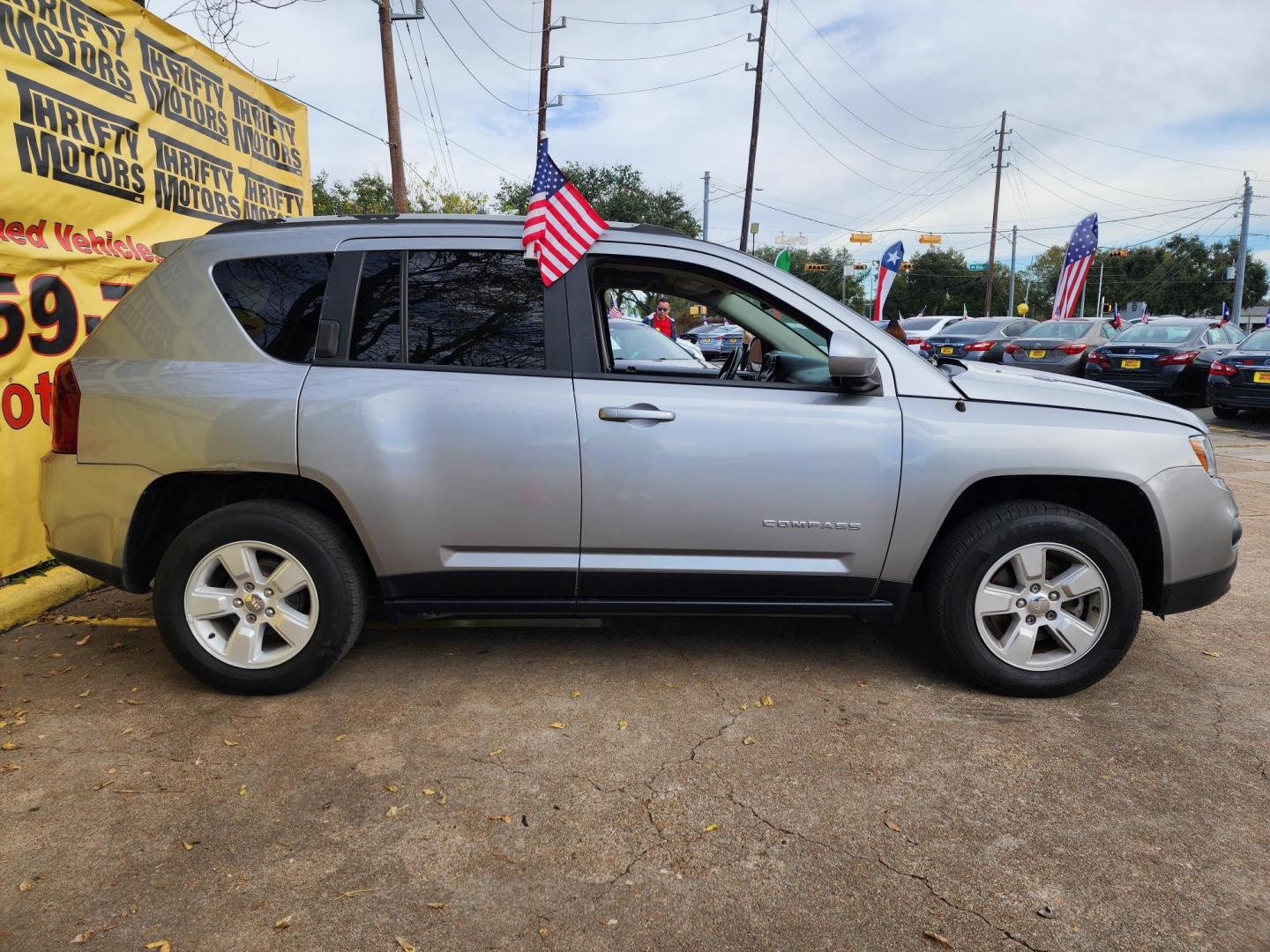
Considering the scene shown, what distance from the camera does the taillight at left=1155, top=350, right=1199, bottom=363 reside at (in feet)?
44.5

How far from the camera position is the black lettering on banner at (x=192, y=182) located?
5.82 m

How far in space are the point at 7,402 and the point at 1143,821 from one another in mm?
5430

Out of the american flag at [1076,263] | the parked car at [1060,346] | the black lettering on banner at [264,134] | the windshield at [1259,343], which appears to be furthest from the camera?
the american flag at [1076,263]

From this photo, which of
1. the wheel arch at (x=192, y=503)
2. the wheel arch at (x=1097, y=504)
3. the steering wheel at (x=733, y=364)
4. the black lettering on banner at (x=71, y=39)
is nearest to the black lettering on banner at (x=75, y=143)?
the black lettering on banner at (x=71, y=39)

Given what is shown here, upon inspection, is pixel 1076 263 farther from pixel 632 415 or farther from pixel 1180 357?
pixel 632 415

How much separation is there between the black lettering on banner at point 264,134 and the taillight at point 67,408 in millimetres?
4208

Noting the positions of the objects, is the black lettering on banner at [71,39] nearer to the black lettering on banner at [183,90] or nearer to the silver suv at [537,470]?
the black lettering on banner at [183,90]

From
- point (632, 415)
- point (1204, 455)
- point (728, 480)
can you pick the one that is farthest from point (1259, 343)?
point (632, 415)

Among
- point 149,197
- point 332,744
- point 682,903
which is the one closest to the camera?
point 682,903

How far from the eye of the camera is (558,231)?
3.43 metres

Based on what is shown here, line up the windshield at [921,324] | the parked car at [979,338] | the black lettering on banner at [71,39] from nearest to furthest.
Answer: the black lettering on banner at [71,39] < the parked car at [979,338] < the windshield at [921,324]

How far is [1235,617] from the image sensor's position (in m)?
4.44

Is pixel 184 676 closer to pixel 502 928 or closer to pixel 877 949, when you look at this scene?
pixel 502 928

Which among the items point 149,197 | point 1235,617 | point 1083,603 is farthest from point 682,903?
point 149,197
